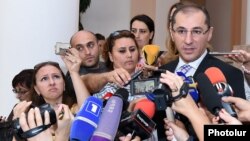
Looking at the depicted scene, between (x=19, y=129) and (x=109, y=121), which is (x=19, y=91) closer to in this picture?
(x=19, y=129)

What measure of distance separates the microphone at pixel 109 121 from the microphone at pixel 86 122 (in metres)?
0.02

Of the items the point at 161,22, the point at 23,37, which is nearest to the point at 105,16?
the point at 161,22

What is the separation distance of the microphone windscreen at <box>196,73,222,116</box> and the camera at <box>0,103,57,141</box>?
0.51 m

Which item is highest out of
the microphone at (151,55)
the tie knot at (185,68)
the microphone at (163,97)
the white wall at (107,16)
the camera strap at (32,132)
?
the white wall at (107,16)

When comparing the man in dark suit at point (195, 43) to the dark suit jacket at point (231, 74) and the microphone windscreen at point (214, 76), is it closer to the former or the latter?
the dark suit jacket at point (231, 74)

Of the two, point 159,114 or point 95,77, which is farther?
point 95,77

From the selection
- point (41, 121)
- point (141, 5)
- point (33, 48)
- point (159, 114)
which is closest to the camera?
point (41, 121)

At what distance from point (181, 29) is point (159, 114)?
0.37 metres

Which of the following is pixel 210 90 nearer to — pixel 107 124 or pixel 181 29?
pixel 107 124

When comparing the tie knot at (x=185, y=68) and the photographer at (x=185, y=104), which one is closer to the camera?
the photographer at (x=185, y=104)

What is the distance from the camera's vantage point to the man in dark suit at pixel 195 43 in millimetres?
1766

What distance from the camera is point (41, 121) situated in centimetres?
143

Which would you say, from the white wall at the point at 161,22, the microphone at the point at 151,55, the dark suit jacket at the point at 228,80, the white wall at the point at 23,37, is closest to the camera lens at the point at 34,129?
the dark suit jacket at the point at 228,80

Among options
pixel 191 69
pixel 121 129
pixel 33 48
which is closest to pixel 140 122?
pixel 121 129
